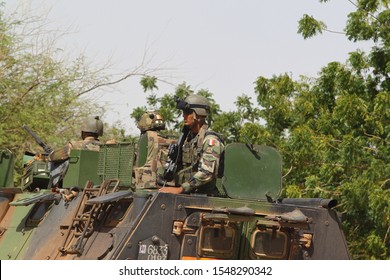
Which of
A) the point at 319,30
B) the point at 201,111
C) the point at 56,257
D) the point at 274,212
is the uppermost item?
the point at 319,30

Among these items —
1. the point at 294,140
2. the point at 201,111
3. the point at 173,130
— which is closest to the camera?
the point at 201,111

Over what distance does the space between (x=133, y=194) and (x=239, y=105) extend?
34.7ft

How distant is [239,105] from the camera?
20.7 metres

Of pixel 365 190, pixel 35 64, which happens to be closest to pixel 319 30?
pixel 365 190

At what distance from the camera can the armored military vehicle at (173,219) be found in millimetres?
10070

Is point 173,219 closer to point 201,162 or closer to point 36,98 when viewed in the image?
point 201,162

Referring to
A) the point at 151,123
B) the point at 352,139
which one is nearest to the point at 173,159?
the point at 151,123

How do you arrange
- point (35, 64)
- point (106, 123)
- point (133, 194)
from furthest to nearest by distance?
1. point (106, 123)
2. point (35, 64)
3. point (133, 194)

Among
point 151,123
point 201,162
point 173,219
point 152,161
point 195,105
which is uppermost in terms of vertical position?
point 195,105

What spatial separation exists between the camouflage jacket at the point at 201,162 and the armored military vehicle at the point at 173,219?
0.28 m

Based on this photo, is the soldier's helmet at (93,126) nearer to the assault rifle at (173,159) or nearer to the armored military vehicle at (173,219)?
the armored military vehicle at (173,219)

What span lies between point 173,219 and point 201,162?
801 millimetres

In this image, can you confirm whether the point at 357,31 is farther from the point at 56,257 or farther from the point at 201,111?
the point at 56,257

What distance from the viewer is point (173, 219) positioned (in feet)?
33.2
